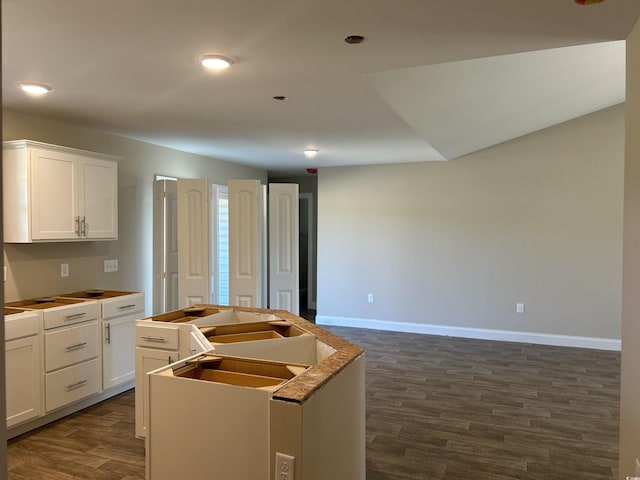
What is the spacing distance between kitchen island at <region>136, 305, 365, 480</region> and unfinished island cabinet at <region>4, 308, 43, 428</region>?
5.97ft

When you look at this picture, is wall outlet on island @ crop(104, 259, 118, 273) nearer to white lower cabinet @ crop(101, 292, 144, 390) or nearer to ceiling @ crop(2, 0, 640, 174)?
white lower cabinet @ crop(101, 292, 144, 390)

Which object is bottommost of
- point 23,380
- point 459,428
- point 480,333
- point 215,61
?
point 459,428

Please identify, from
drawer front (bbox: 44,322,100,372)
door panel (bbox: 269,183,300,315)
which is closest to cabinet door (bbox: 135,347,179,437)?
drawer front (bbox: 44,322,100,372)

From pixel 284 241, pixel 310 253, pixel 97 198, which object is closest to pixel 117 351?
pixel 97 198

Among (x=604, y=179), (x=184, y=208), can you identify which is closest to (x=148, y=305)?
(x=184, y=208)

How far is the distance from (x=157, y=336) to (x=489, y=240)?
4736mm

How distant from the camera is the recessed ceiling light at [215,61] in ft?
8.55

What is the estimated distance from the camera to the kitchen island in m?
1.66

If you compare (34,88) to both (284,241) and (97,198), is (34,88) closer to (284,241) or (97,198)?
(97,198)

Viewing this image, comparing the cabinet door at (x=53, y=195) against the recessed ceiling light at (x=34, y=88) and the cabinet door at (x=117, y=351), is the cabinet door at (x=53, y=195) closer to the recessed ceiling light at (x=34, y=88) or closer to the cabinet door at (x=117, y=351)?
the recessed ceiling light at (x=34, y=88)

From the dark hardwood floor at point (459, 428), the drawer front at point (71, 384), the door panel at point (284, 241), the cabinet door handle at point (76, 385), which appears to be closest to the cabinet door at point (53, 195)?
the drawer front at point (71, 384)

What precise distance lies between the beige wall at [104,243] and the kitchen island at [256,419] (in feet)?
8.19

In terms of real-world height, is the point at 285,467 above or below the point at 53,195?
below

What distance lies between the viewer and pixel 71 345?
3.71m
